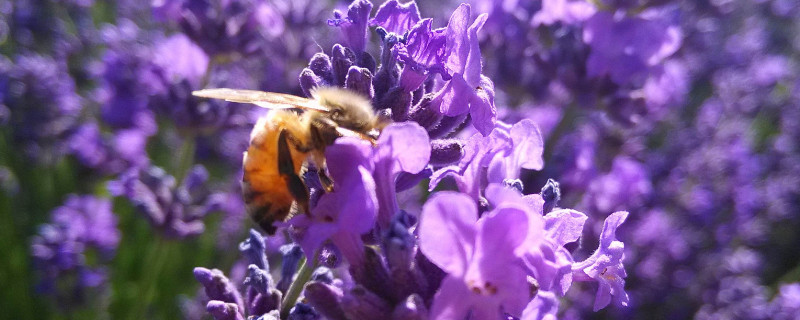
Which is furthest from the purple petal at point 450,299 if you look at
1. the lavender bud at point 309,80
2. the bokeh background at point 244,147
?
the bokeh background at point 244,147

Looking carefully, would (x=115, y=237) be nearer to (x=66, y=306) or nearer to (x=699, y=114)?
(x=66, y=306)

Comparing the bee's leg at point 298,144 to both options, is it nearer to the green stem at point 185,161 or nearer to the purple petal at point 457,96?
the purple petal at point 457,96

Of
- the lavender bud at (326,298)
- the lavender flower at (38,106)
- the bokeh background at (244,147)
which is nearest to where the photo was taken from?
the lavender bud at (326,298)

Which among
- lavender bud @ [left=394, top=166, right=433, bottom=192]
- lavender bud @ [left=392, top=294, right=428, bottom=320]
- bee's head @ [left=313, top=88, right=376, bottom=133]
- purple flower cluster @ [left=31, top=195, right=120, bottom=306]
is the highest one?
bee's head @ [left=313, top=88, right=376, bottom=133]

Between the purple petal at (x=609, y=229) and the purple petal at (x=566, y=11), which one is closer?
the purple petal at (x=609, y=229)

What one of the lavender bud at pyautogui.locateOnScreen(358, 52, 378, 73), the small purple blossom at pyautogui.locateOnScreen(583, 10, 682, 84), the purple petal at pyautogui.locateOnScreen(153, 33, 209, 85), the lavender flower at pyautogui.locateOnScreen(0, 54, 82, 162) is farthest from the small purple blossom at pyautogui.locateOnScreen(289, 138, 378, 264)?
the lavender flower at pyautogui.locateOnScreen(0, 54, 82, 162)

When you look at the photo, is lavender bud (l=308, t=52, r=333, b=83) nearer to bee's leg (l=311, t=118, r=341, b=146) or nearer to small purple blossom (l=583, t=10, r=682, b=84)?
bee's leg (l=311, t=118, r=341, b=146)
